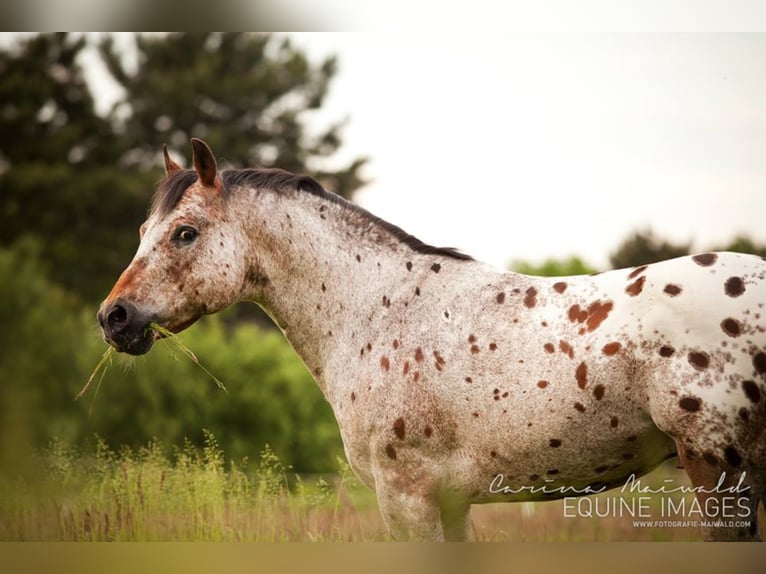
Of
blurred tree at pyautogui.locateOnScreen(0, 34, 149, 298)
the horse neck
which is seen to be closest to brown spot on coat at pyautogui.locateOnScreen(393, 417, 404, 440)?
the horse neck

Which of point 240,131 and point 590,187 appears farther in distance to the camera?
point 240,131

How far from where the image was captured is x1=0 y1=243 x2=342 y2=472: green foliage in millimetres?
4113

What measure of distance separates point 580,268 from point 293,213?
7.08 feet

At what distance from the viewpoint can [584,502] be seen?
3.23m

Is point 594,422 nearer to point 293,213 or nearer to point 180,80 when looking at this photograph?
point 293,213

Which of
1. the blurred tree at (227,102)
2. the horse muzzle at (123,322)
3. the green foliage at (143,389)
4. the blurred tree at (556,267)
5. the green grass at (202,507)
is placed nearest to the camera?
the horse muzzle at (123,322)

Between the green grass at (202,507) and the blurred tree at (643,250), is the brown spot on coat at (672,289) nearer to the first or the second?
the green grass at (202,507)

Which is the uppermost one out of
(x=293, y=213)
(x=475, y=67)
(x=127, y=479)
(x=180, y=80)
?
(x=180, y=80)

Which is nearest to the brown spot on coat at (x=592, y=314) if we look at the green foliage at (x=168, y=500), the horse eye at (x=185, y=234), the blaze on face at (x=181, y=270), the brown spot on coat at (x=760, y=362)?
the brown spot on coat at (x=760, y=362)

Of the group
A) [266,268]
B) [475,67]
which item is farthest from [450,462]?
[475,67]

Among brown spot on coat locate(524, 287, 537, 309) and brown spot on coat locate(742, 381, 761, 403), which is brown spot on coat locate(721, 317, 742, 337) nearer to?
brown spot on coat locate(742, 381, 761, 403)

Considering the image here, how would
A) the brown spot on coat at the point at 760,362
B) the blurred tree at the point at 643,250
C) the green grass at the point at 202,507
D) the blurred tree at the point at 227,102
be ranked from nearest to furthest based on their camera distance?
the brown spot on coat at the point at 760,362, the green grass at the point at 202,507, the blurred tree at the point at 643,250, the blurred tree at the point at 227,102

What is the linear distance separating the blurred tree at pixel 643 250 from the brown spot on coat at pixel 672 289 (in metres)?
1.97

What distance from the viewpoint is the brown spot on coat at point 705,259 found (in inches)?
83.4
